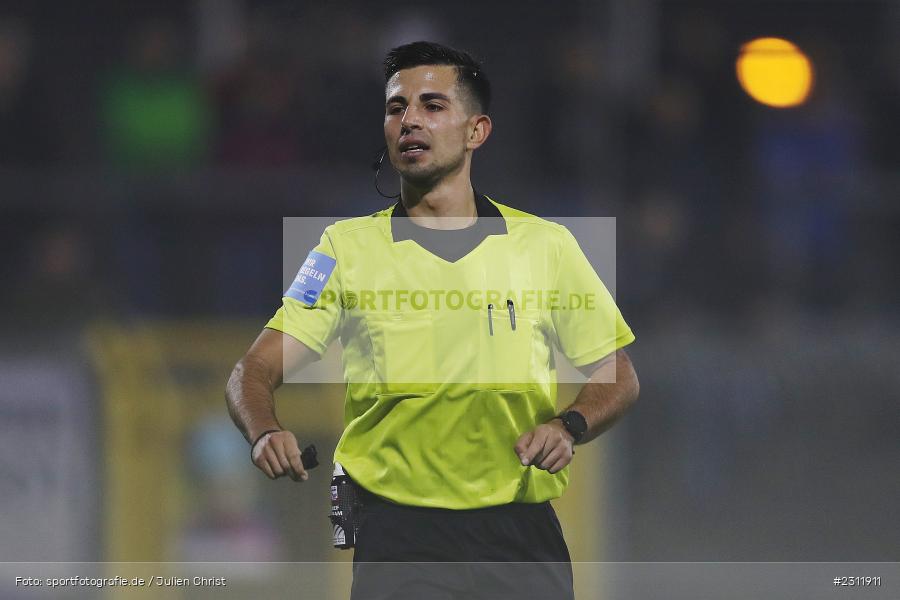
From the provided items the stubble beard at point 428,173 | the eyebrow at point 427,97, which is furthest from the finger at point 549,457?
the eyebrow at point 427,97

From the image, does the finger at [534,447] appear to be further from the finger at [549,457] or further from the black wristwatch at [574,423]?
the black wristwatch at [574,423]

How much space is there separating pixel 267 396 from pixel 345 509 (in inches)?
12.5

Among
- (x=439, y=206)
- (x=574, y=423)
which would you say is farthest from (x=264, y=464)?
(x=439, y=206)

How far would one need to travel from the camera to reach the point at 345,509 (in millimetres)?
3133

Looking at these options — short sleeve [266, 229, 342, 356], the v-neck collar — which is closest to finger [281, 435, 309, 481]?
short sleeve [266, 229, 342, 356]

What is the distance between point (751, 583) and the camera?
5.15 metres

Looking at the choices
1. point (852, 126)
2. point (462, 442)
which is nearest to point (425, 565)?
point (462, 442)

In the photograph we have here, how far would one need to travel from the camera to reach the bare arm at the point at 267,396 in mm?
2836

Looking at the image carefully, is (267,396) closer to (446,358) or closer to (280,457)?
(280,457)

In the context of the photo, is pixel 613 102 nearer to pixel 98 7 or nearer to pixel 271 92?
pixel 271 92

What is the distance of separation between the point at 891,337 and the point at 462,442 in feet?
9.81

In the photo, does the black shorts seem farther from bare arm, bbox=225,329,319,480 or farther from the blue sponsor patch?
the blue sponsor patch

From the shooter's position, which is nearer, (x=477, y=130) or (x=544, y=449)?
(x=544, y=449)

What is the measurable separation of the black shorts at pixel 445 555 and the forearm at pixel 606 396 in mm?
266
